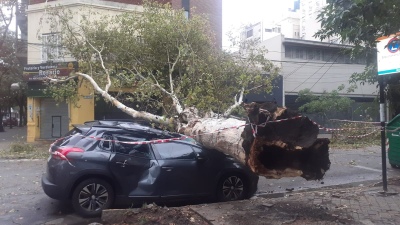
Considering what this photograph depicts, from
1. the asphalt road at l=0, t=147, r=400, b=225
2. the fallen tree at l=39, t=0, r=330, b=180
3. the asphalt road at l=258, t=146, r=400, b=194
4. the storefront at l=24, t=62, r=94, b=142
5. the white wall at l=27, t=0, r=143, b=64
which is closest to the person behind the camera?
the fallen tree at l=39, t=0, r=330, b=180

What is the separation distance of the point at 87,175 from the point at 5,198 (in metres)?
2.70

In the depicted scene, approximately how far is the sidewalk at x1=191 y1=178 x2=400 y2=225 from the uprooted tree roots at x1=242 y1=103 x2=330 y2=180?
680mm

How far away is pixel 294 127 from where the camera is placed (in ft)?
18.0

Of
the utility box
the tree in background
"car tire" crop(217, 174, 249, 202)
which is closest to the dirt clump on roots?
"car tire" crop(217, 174, 249, 202)

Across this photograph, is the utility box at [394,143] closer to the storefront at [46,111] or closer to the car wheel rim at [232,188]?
the car wheel rim at [232,188]

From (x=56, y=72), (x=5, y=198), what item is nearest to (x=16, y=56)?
(x=56, y=72)

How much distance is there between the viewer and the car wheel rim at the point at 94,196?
264 inches

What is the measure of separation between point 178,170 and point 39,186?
4208mm

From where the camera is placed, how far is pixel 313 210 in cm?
627

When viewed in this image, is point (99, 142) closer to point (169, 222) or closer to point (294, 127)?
point (169, 222)

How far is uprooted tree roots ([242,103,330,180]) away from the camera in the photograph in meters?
5.32

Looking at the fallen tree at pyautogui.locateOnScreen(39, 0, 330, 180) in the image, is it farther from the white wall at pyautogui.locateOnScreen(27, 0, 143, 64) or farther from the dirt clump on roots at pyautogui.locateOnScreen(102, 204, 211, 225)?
the white wall at pyautogui.locateOnScreen(27, 0, 143, 64)

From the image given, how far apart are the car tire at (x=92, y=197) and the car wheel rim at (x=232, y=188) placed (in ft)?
6.67

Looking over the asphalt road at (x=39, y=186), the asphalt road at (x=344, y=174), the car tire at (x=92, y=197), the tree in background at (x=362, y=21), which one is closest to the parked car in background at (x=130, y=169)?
the car tire at (x=92, y=197)
